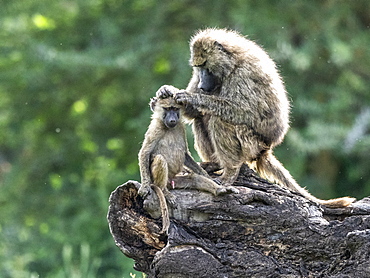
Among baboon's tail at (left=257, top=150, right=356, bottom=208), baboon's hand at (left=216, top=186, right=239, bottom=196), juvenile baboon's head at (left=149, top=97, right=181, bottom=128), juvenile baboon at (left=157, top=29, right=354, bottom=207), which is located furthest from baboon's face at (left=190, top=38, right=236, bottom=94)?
baboon's hand at (left=216, top=186, right=239, bottom=196)

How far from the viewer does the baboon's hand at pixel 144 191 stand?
17.0 feet

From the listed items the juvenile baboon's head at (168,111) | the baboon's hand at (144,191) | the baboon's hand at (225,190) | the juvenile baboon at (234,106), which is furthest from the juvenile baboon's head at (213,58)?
A: the baboon's hand at (144,191)

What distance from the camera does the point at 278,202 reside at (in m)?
5.26

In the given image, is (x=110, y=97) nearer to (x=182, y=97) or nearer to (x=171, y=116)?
(x=182, y=97)

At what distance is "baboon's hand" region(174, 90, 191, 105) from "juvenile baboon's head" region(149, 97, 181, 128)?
0.04m

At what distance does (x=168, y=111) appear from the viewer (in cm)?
564

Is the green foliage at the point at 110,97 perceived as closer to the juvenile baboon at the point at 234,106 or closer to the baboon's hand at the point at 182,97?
the juvenile baboon at the point at 234,106

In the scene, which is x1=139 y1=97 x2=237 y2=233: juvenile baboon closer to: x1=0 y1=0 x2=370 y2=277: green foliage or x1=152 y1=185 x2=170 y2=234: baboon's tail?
x1=152 y1=185 x2=170 y2=234: baboon's tail

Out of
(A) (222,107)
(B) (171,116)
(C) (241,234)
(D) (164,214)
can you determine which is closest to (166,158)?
(B) (171,116)

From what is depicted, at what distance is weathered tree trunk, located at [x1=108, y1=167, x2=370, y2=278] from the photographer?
493 centimetres

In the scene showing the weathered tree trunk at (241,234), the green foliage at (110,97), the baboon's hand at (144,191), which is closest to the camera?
→ the weathered tree trunk at (241,234)

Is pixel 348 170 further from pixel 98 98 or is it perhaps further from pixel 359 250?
pixel 359 250

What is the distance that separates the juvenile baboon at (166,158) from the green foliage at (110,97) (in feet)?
15.1

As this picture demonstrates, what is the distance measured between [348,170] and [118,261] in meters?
4.57
